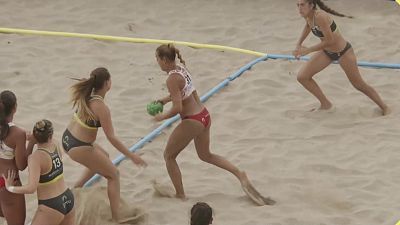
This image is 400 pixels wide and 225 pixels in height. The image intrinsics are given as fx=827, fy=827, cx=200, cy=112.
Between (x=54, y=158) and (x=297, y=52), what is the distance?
3245 mm

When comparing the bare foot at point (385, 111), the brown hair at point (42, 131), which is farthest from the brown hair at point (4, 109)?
the bare foot at point (385, 111)

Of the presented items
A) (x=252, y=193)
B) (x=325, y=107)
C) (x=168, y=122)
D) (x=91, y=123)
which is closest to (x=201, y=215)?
(x=91, y=123)

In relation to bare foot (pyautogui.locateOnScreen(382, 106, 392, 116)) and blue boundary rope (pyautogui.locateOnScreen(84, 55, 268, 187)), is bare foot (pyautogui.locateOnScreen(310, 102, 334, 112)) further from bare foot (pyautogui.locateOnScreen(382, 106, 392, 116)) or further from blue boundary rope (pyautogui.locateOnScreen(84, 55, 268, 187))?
blue boundary rope (pyautogui.locateOnScreen(84, 55, 268, 187))

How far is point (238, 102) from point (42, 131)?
146 inches

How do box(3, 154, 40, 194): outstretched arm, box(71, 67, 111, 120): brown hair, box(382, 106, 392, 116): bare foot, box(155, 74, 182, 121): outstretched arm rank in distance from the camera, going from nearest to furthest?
box(3, 154, 40, 194): outstretched arm → box(71, 67, 111, 120): brown hair → box(155, 74, 182, 121): outstretched arm → box(382, 106, 392, 116): bare foot

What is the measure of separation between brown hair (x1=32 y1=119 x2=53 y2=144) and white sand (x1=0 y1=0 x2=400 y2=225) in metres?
0.98

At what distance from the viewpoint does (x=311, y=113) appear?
27.9 feet

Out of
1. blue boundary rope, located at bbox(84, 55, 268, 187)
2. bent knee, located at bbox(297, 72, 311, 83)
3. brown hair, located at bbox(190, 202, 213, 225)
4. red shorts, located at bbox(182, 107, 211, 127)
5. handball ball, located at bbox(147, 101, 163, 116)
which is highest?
handball ball, located at bbox(147, 101, 163, 116)

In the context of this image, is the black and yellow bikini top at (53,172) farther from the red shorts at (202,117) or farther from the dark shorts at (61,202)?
the red shorts at (202,117)

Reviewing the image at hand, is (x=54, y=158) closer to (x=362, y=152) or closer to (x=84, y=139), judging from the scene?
(x=84, y=139)

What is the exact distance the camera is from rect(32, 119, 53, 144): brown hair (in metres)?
5.43

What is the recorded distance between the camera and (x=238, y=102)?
8.83m

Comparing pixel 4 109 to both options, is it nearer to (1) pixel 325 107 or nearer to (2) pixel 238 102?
(2) pixel 238 102

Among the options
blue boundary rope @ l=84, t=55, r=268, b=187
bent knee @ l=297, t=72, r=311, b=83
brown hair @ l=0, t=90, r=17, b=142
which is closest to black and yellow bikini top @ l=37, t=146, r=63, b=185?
brown hair @ l=0, t=90, r=17, b=142
